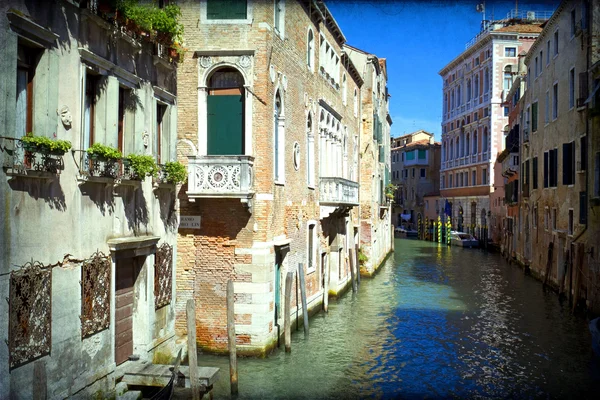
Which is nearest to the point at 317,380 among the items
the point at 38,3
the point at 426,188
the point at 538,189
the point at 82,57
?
the point at 82,57

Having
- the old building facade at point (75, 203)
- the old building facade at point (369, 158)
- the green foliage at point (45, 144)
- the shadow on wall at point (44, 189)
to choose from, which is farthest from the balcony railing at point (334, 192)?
the green foliage at point (45, 144)

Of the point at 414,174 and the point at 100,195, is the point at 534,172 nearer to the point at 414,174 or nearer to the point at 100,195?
the point at 100,195

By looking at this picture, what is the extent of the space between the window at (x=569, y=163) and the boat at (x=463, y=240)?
2356 centimetres

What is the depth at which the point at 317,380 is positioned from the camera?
1006cm

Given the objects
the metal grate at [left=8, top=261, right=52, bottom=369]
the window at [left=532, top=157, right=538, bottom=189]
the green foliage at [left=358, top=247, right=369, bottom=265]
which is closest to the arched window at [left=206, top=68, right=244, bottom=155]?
the metal grate at [left=8, top=261, right=52, bottom=369]

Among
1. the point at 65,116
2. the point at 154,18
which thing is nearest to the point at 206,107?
the point at 154,18

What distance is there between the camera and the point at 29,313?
6109 millimetres

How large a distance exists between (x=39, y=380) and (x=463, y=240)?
124 ft

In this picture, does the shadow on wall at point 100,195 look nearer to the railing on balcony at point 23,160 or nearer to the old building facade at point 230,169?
the railing on balcony at point 23,160

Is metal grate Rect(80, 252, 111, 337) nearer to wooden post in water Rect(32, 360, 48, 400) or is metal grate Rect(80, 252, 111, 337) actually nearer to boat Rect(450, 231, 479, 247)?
wooden post in water Rect(32, 360, 48, 400)

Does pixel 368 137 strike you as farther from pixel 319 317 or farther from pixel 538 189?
pixel 319 317

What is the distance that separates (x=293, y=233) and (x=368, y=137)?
12345mm

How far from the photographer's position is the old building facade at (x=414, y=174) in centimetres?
5822

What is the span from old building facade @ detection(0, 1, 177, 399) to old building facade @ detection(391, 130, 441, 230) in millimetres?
49387
